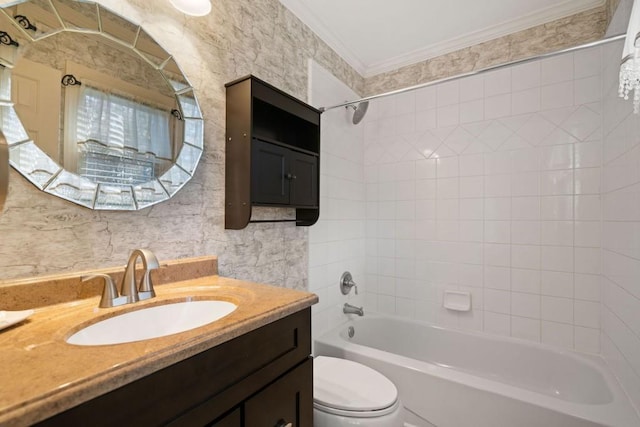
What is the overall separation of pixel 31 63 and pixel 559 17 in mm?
2749

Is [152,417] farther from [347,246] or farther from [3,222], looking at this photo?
[347,246]

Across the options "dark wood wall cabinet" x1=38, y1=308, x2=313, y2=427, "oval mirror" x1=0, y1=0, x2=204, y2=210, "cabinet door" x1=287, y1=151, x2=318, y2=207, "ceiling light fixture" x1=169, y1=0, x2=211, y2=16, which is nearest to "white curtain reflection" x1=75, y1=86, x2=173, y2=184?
"oval mirror" x1=0, y1=0, x2=204, y2=210

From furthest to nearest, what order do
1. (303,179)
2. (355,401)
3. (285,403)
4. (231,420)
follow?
(303,179)
(355,401)
(285,403)
(231,420)

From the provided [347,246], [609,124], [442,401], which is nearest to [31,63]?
[347,246]

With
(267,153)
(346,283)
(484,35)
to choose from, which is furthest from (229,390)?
(484,35)

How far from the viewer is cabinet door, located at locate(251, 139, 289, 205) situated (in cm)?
131

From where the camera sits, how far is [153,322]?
0.89m

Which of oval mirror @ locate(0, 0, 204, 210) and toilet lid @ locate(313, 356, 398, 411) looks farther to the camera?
toilet lid @ locate(313, 356, 398, 411)

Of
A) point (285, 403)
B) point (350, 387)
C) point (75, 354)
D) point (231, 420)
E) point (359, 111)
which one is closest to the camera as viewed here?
point (75, 354)

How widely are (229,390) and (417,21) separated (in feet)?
7.52

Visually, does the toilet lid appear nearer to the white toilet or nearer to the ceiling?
the white toilet

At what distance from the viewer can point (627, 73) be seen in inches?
32.4

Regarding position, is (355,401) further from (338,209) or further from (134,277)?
(338,209)

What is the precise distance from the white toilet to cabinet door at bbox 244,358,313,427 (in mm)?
296
